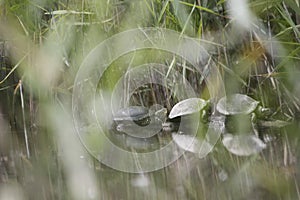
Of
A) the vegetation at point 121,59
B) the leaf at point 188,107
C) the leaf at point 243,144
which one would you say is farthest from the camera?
the leaf at point 188,107

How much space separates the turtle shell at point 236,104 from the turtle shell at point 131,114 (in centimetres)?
22

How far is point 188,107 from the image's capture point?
1330 mm

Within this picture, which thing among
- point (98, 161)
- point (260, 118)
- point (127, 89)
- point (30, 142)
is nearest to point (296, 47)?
point (260, 118)

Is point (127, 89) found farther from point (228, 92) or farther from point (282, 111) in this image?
point (282, 111)

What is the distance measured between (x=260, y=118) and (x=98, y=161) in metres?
0.49

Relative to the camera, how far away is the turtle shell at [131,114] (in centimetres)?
135

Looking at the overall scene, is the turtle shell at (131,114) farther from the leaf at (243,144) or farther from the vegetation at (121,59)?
the leaf at (243,144)

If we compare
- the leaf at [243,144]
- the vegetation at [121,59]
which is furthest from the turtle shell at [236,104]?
the leaf at [243,144]

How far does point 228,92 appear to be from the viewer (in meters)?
1.36

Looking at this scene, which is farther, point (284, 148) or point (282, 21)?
point (282, 21)

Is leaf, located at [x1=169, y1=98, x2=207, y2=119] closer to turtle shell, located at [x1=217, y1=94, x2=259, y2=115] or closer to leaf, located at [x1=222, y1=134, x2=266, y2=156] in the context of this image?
turtle shell, located at [x1=217, y1=94, x2=259, y2=115]

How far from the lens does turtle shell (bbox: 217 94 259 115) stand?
1.29 meters

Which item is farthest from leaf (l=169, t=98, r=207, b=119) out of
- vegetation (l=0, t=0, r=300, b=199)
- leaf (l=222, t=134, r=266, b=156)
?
leaf (l=222, t=134, r=266, b=156)

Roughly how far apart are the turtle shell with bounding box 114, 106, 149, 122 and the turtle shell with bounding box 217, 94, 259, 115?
22 centimetres
